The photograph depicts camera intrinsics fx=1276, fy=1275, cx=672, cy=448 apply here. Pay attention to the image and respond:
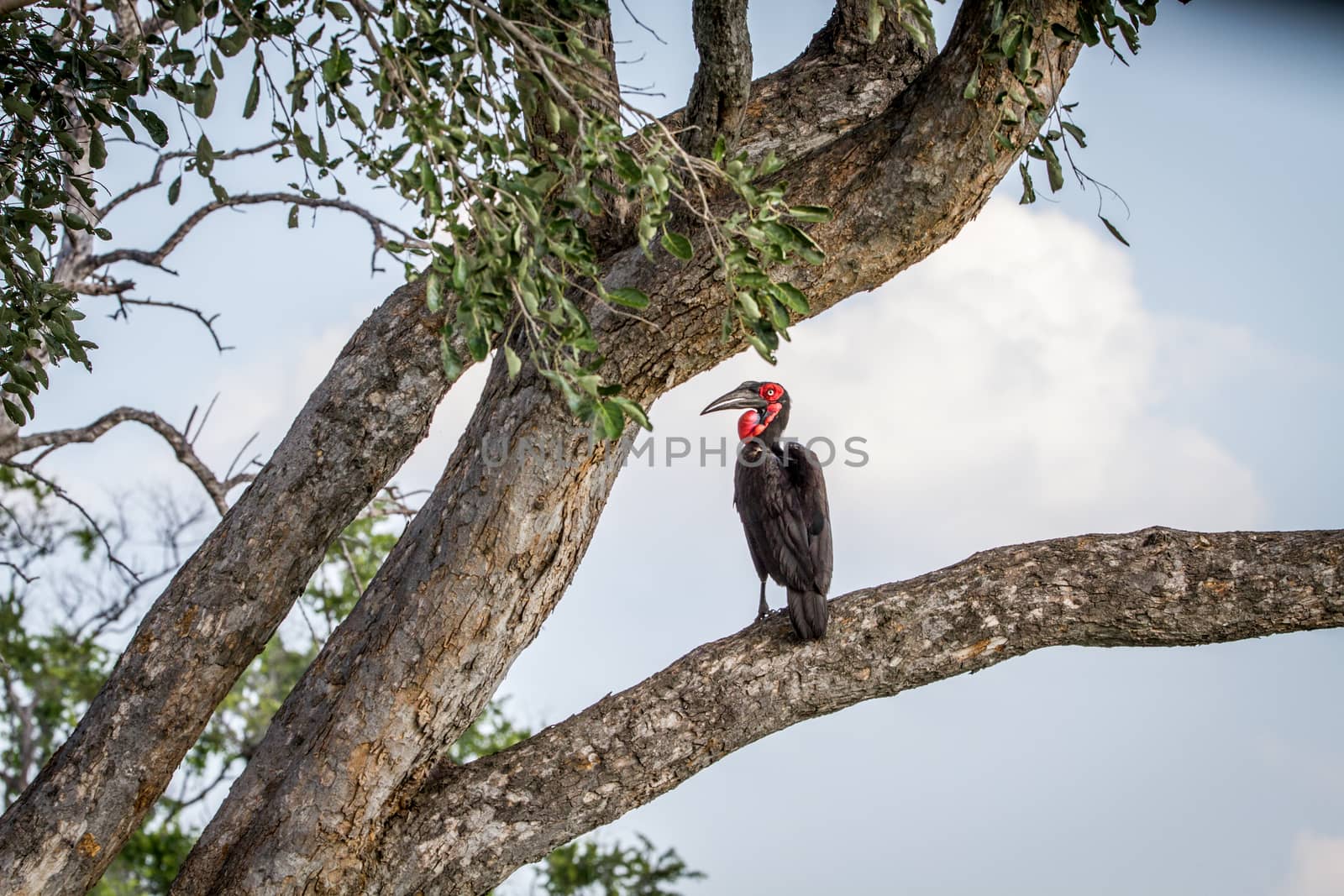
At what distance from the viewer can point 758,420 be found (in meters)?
5.64

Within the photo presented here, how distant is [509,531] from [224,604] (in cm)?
118

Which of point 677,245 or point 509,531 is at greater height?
point 677,245

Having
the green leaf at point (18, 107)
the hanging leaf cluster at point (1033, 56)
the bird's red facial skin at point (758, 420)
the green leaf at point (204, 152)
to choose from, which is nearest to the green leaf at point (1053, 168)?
the hanging leaf cluster at point (1033, 56)

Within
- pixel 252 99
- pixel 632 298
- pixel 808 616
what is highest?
pixel 252 99

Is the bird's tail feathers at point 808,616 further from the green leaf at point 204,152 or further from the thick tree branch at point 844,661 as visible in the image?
the green leaf at point 204,152

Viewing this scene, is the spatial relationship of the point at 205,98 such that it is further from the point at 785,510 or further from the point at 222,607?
the point at 785,510

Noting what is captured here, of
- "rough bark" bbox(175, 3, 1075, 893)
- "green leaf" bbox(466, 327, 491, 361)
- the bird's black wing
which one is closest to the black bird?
the bird's black wing

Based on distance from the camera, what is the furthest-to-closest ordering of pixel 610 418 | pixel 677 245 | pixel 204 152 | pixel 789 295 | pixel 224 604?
pixel 224 604 → pixel 204 152 → pixel 789 295 → pixel 677 245 → pixel 610 418

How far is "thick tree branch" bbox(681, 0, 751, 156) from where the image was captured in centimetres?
404

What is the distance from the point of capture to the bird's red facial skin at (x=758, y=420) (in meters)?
5.62

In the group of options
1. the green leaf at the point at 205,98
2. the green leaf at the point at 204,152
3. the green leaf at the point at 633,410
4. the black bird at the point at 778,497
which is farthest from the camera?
the black bird at the point at 778,497

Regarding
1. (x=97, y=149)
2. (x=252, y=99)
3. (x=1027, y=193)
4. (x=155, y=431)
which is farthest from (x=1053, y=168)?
(x=155, y=431)

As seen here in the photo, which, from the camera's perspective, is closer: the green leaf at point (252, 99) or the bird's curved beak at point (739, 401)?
the green leaf at point (252, 99)

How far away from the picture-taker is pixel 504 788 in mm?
4051
